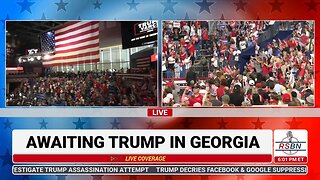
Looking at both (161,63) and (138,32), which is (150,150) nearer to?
(161,63)

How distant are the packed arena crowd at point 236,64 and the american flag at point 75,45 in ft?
1.48

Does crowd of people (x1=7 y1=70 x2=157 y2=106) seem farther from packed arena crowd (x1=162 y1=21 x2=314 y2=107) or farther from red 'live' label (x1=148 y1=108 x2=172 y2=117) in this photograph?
packed arena crowd (x1=162 y1=21 x2=314 y2=107)

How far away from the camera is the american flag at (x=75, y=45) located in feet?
7.13

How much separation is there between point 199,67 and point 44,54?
0.98 m

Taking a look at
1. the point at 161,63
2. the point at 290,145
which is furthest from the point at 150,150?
the point at 290,145

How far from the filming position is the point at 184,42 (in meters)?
2.19

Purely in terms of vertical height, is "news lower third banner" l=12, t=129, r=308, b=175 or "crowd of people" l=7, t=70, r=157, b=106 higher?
"crowd of people" l=7, t=70, r=157, b=106

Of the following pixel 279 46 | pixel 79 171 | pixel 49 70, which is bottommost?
pixel 79 171

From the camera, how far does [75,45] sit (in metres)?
2.18

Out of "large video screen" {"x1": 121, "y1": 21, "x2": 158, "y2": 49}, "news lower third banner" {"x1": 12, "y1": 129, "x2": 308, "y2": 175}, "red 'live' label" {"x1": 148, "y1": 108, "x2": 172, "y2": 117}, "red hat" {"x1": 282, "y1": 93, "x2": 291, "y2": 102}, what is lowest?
"news lower third banner" {"x1": 12, "y1": 129, "x2": 308, "y2": 175}

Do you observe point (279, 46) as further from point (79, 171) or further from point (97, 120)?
point (79, 171)

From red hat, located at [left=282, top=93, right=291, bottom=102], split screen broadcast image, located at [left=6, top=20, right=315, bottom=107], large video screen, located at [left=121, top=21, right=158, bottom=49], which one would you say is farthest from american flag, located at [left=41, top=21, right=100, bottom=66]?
red hat, located at [left=282, top=93, right=291, bottom=102]

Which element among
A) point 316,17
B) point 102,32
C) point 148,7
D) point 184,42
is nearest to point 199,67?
point 184,42

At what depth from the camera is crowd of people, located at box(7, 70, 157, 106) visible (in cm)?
217
